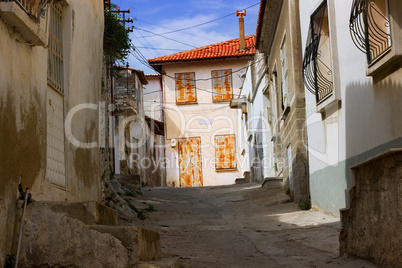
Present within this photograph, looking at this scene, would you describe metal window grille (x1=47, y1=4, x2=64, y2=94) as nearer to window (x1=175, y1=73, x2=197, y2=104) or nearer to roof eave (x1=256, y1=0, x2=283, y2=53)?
roof eave (x1=256, y1=0, x2=283, y2=53)

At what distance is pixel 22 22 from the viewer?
597 centimetres

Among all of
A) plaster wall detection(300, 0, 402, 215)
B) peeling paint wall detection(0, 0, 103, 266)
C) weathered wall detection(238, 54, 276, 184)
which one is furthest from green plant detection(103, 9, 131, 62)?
weathered wall detection(238, 54, 276, 184)

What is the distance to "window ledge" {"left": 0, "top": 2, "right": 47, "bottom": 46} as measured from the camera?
5.70 metres

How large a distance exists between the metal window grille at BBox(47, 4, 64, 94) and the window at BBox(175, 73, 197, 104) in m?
26.5

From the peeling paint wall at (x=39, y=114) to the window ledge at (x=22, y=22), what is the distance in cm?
6

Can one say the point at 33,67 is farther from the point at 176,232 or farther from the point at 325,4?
the point at 325,4

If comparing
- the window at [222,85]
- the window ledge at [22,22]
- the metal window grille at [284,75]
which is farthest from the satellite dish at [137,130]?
the window ledge at [22,22]

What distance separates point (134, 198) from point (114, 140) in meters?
8.29

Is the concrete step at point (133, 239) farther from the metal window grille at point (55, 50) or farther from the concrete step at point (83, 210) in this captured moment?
the metal window grille at point (55, 50)

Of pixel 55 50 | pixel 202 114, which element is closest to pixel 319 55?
pixel 55 50

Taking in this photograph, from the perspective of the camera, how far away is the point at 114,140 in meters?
24.8

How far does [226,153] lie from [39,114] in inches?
1072

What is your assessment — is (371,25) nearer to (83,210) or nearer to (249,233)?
(83,210)

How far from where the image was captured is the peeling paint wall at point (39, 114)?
5.75 m
